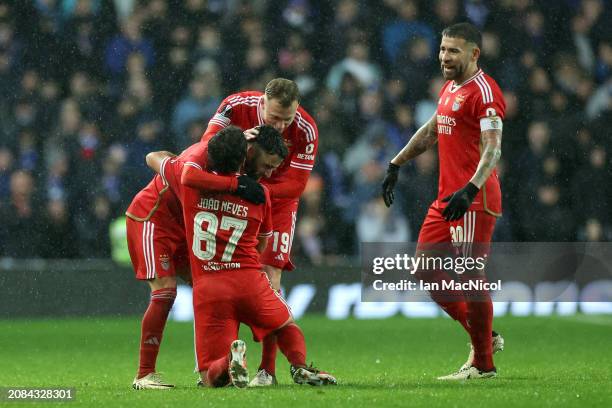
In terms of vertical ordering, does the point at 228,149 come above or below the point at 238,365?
above

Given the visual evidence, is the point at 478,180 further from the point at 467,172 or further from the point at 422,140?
the point at 422,140

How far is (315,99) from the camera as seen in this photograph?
44.9ft

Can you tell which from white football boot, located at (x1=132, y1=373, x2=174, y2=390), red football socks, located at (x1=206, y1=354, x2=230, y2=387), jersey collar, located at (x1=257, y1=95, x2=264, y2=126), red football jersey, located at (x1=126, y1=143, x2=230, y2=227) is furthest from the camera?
jersey collar, located at (x1=257, y1=95, x2=264, y2=126)

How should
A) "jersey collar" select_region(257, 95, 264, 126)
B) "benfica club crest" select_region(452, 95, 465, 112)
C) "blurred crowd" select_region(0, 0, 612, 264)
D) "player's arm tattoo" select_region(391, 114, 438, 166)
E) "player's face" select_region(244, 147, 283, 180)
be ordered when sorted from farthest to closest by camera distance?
"blurred crowd" select_region(0, 0, 612, 264) < "player's arm tattoo" select_region(391, 114, 438, 166) < "benfica club crest" select_region(452, 95, 465, 112) < "jersey collar" select_region(257, 95, 264, 126) < "player's face" select_region(244, 147, 283, 180)

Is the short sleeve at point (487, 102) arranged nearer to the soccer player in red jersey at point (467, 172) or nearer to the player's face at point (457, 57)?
the soccer player in red jersey at point (467, 172)

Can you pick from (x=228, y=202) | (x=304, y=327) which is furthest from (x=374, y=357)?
(x=228, y=202)

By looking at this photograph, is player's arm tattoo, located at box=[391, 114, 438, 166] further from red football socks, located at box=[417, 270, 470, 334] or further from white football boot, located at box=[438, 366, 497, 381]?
white football boot, located at box=[438, 366, 497, 381]

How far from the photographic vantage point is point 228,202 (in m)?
6.68

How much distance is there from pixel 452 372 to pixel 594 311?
486 cm

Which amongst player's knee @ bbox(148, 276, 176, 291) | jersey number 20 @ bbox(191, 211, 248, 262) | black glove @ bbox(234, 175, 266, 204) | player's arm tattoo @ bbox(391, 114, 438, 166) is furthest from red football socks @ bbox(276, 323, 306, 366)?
player's arm tattoo @ bbox(391, 114, 438, 166)

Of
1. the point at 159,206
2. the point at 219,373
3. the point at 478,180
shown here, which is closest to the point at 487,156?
the point at 478,180

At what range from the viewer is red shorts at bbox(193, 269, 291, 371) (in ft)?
21.8

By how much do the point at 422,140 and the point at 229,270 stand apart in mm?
2021

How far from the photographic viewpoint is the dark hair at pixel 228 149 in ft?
21.6
